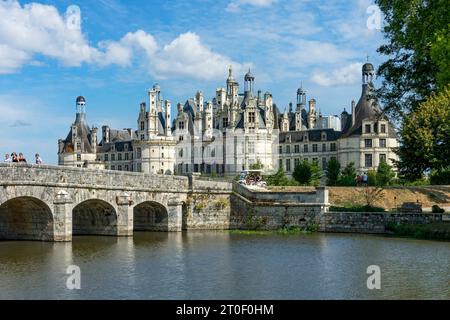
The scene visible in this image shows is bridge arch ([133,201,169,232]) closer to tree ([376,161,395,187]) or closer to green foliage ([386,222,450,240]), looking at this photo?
green foliage ([386,222,450,240])

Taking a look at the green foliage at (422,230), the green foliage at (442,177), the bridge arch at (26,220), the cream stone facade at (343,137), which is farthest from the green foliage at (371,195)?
the cream stone facade at (343,137)

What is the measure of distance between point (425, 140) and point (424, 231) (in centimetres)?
1086

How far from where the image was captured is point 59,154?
109m

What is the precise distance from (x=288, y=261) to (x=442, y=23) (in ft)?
38.5

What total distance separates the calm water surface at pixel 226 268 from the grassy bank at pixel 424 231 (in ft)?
5.19

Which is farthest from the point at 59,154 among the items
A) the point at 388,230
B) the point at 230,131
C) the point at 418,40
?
the point at 418,40

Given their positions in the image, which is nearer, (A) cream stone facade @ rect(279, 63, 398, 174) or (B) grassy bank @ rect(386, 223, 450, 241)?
(B) grassy bank @ rect(386, 223, 450, 241)

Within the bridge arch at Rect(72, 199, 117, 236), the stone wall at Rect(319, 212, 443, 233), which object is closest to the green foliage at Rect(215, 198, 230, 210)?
the stone wall at Rect(319, 212, 443, 233)

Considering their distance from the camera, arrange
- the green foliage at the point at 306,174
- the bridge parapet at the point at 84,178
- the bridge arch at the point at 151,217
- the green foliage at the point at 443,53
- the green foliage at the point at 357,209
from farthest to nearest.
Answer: the green foliage at the point at 306,174 < the green foliage at the point at 357,209 < the bridge arch at the point at 151,217 < the bridge parapet at the point at 84,178 < the green foliage at the point at 443,53

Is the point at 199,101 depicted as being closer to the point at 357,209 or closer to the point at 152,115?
the point at 152,115

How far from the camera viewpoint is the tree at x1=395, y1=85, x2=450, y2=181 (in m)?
41.9

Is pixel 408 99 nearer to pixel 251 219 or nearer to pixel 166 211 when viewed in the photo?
pixel 251 219

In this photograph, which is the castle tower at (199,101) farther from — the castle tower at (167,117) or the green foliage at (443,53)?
the green foliage at (443,53)

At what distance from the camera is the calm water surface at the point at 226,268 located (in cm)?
1809
